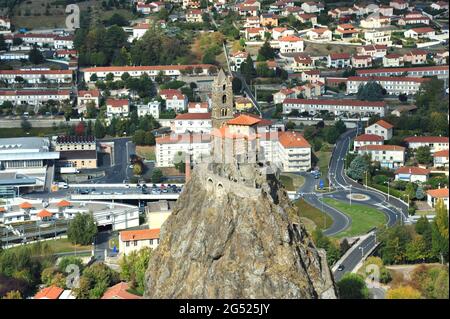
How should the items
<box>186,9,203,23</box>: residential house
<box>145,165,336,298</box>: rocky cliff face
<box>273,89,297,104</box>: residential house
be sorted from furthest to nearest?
<box>186,9,203,23</box>: residential house
<box>273,89,297,104</box>: residential house
<box>145,165,336,298</box>: rocky cliff face

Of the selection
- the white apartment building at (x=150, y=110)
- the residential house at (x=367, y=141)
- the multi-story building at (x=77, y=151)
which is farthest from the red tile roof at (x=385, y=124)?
the multi-story building at (x=77, y=151)

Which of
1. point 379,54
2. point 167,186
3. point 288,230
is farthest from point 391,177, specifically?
point 379,54

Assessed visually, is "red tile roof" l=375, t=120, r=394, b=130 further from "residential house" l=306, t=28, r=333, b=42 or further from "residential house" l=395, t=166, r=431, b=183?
"residential house" l=306, t=28, r=333, b=42

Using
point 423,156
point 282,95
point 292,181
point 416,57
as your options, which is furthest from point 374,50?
point 292,181

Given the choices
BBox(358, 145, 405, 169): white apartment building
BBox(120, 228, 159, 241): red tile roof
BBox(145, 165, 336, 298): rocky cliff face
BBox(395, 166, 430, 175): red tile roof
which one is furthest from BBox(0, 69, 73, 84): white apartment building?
BBox(145, 165, 336, 298): rocky cliff face

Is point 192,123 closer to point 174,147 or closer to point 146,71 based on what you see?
point 174,147
